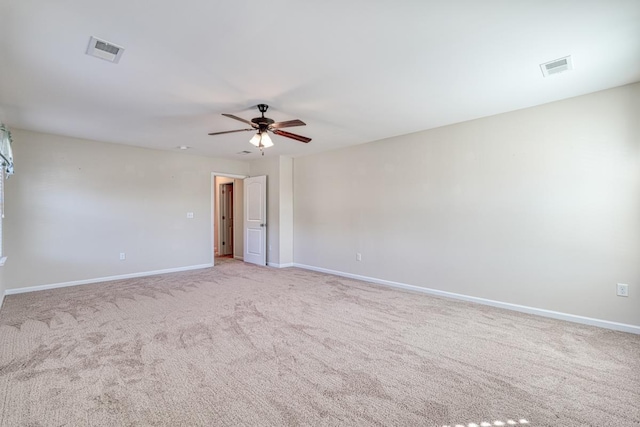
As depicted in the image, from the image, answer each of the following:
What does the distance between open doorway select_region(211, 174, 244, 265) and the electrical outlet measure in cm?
707

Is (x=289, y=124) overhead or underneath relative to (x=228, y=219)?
overhead

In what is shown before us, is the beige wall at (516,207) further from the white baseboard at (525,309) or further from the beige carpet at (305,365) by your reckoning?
the beige carpet at (305,365)

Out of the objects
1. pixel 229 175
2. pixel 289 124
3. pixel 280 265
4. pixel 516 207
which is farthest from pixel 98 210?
pixel 516 207

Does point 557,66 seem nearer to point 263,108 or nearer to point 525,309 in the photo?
point 525,309

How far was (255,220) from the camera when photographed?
714 cm

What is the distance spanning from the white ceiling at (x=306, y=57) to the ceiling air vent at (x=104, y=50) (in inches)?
2.3

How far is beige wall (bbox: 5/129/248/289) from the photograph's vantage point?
4633 millimetres

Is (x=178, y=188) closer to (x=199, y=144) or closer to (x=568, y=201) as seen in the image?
(x=199, y=144)

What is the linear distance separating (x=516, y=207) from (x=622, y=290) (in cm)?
129

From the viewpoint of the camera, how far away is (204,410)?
1.90m

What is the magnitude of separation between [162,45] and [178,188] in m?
4.45

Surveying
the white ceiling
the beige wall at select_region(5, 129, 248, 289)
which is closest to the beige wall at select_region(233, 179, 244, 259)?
the beige wall at select_region(5, 129, 248, 289)

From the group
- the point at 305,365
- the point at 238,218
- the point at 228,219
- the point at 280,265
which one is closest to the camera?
the point at 305,365

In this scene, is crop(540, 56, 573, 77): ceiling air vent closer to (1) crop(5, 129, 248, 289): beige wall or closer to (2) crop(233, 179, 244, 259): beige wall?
(1) crop(5, 129, 248, 289): beige wall
